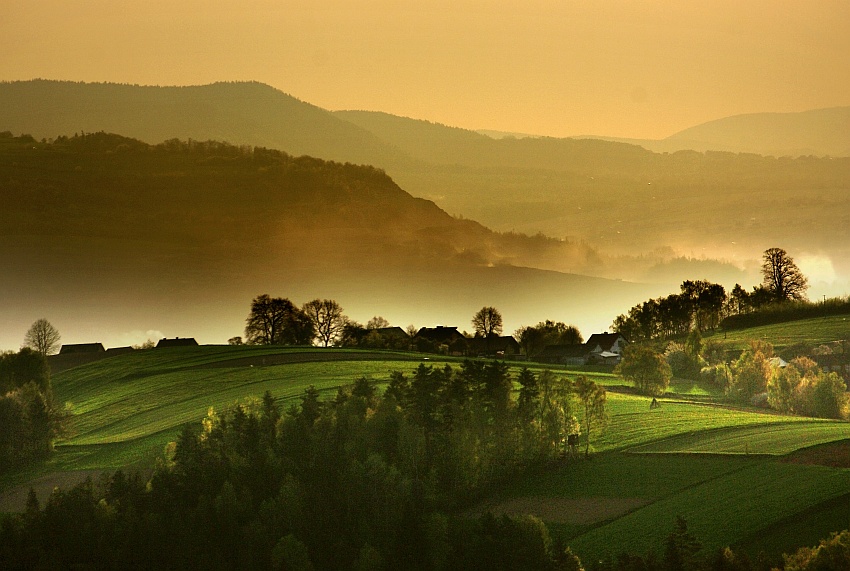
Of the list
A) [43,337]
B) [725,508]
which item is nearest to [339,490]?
[725,508]

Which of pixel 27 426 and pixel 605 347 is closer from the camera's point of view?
pixel 27 426

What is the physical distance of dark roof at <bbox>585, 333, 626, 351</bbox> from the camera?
182m

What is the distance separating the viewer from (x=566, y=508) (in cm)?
7881

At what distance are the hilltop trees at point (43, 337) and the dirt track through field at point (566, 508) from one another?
385ft

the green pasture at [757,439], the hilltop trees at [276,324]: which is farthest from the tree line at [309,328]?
the green pasture at [757,439]

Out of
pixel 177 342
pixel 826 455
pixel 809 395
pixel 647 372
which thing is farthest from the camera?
pixel 177 342

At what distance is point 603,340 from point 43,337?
282ft

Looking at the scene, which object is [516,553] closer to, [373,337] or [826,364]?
[826,364]

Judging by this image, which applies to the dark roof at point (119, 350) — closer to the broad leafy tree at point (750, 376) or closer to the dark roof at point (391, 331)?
the dark roof at point (391, 331)

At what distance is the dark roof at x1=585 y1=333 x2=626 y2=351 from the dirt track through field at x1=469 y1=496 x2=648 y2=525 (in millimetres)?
98958

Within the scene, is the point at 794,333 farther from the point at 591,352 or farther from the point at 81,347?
the point at 81,347

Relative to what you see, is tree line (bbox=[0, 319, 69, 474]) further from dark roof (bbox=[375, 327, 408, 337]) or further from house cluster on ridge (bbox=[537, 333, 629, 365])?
house cluster on ridge (bbox=[537, 333, 629, 365])

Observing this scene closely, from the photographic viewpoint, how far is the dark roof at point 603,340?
18150 cm

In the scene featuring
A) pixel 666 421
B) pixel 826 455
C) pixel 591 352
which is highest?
pixel 591 352
